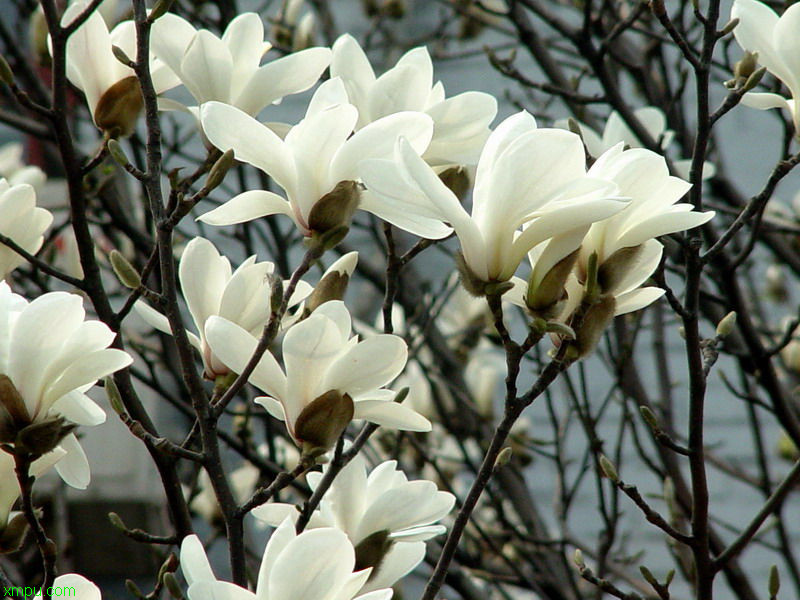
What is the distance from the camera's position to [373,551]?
54cm

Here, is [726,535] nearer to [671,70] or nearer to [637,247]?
[671,70]

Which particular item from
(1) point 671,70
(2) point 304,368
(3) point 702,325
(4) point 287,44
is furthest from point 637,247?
(1) point 671,70

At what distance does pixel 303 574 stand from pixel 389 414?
0.11m

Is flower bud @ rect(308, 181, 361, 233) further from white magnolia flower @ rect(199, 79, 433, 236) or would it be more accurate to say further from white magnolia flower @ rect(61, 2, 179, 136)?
white magnolia flower @ rect(61, 2, 179, 136)

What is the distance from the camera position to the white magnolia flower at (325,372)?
49 cm

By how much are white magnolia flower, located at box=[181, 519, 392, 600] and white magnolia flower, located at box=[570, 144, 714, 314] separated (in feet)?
0.62

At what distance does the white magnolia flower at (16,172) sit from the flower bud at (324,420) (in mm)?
639

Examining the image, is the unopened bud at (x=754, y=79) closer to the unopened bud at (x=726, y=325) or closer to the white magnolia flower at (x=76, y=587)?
the unopened bud at (x=726, y=325)

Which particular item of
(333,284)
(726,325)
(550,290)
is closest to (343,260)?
(333,284)

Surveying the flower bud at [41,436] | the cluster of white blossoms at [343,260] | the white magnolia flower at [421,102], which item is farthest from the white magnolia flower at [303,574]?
the white magnolia flower at [421,102]

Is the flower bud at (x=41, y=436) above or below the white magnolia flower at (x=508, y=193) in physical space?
below

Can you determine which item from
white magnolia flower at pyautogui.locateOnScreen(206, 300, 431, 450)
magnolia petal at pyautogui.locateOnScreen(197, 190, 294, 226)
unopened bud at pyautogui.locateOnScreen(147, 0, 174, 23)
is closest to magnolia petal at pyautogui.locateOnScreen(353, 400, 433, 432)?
white magnolia flower at pyautogui.locateOnScreen(206, 300, 431, 450)

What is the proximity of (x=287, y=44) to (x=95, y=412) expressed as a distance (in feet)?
3.25

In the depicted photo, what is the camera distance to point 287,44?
1.41m
